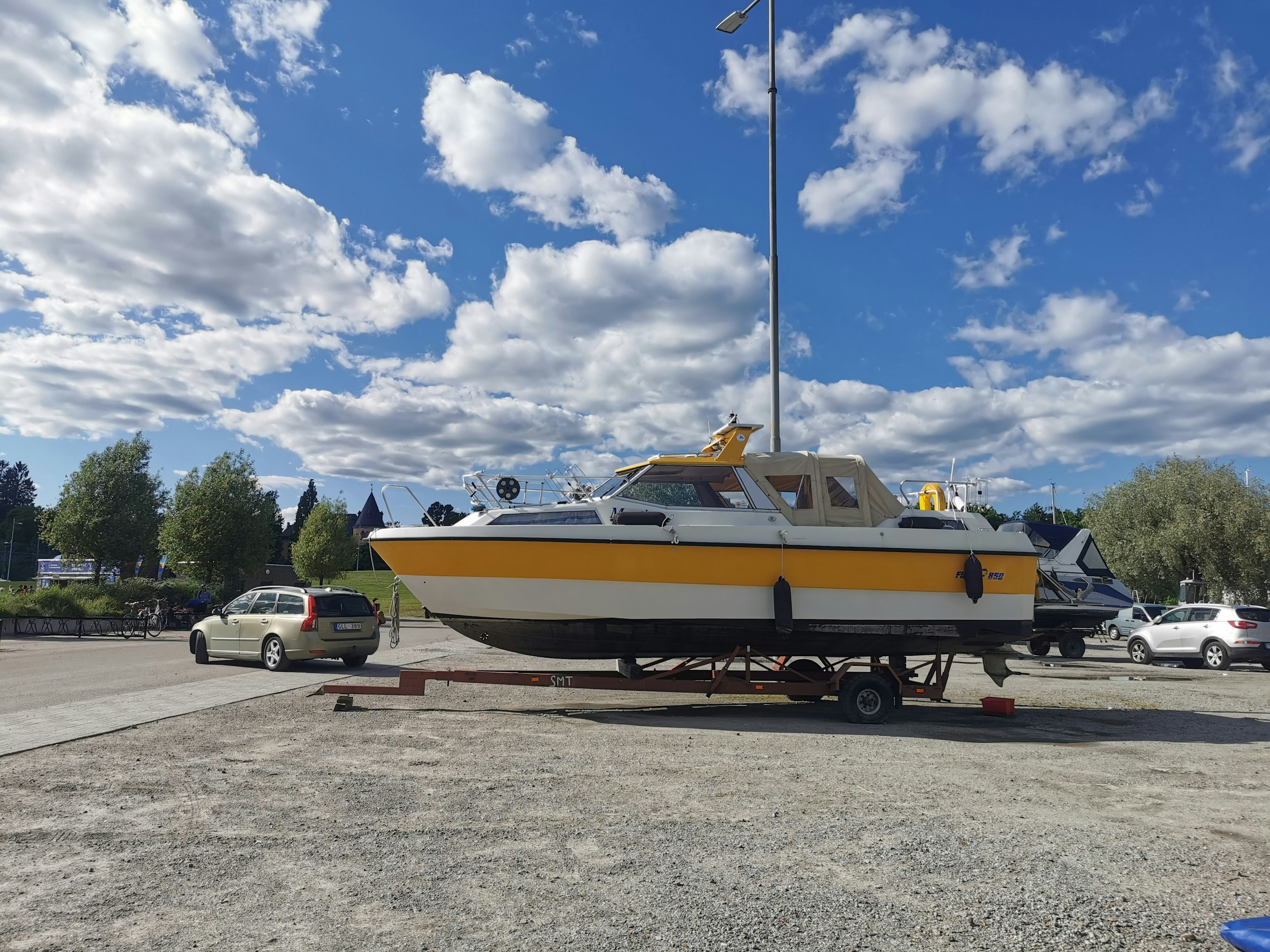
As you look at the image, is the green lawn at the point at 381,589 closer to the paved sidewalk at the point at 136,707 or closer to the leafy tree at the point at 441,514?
the paved sidewalk at the point at 136,707

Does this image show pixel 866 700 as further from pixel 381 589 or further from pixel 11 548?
pixel 11 548

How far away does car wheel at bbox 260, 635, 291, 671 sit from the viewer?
1238cm

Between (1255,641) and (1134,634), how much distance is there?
2499mm

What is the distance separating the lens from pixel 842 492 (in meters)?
8.69

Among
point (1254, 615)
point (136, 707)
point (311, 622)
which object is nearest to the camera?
point (136, 707)

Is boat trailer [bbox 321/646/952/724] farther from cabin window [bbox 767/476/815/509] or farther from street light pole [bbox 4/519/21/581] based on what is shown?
street light pole [bbox 4/519/21/581]

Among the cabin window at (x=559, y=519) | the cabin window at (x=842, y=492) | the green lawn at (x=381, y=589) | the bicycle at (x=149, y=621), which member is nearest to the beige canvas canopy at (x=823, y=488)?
the cabin window at (x=842, y=492)

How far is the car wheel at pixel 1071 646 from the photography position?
722 inches

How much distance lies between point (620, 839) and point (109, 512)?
127ft

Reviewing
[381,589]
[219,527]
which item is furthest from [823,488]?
[381,589]

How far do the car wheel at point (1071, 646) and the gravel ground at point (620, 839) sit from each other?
37.3ft

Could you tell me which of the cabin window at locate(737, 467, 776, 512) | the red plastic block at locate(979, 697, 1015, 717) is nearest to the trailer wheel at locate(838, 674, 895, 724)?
the red plastic block at locate(979, 697, 1015, 717)

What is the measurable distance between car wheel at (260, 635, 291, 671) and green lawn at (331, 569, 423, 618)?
18.7m

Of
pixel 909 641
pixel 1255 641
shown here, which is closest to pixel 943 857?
pixel 909 641
